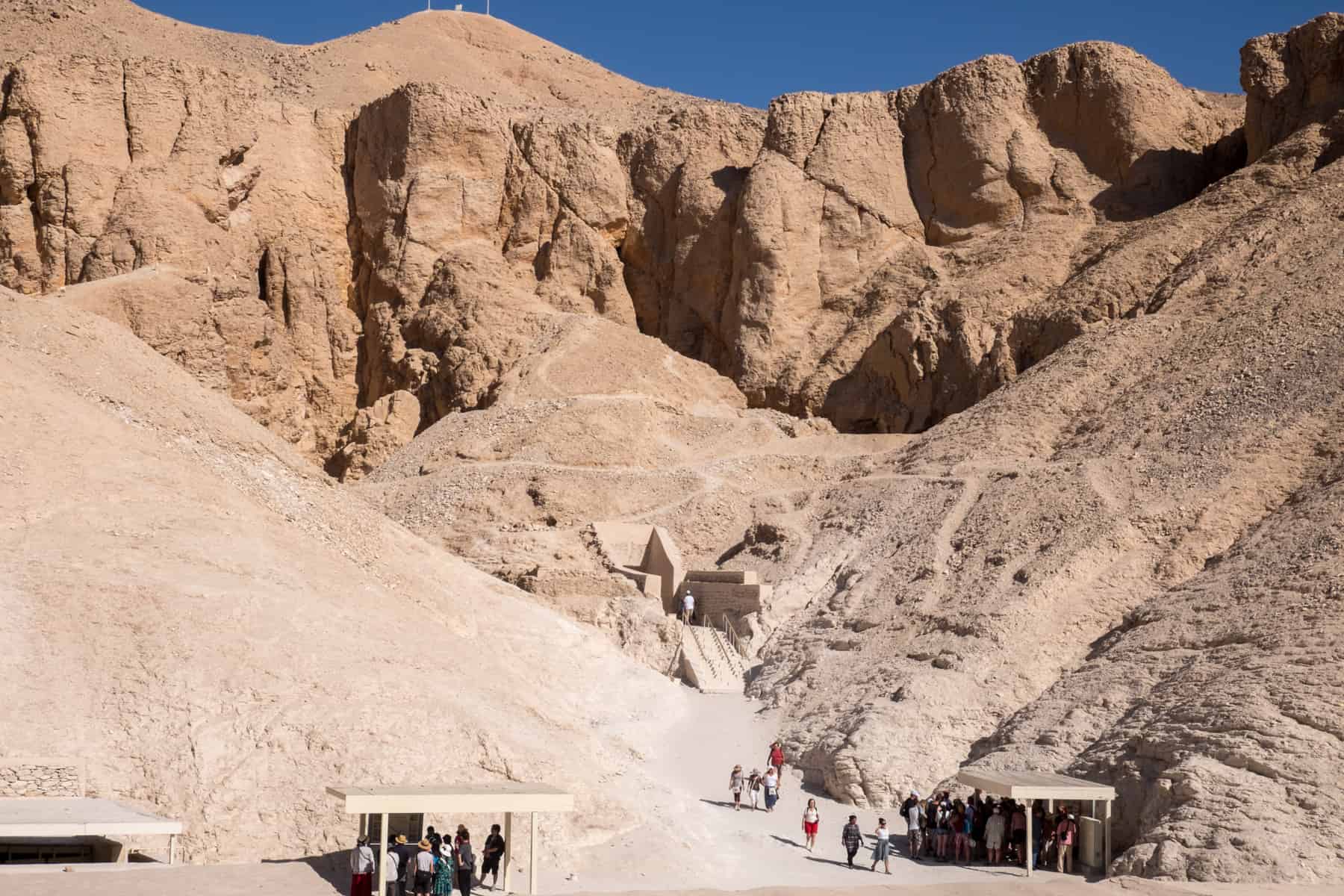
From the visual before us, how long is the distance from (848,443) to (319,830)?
3215cm

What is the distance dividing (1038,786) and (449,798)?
7.42 metres

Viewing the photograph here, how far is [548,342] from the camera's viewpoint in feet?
174

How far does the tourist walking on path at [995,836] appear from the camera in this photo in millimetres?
20328

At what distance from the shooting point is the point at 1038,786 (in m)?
19.5

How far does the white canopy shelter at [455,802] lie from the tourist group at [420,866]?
5.6 inches

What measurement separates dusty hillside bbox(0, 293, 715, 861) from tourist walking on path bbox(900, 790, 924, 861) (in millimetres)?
3545

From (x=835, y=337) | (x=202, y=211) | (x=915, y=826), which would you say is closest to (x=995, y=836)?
(x=915, y=826)

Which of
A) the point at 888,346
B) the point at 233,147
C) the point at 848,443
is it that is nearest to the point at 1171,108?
the point at 888,346

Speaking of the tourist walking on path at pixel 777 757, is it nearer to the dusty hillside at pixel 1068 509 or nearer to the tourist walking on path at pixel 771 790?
the dusty hillside at pixel 1068 509

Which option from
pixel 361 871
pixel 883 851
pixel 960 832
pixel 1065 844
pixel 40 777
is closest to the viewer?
pixel 361 871

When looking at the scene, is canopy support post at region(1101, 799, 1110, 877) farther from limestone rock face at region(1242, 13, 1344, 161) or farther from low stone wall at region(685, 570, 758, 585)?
limestone rock face at region(1242, 13, 1344, 161)

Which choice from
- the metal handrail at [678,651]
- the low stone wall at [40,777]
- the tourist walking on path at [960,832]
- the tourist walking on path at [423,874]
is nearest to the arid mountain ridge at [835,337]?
the metal handrail at [678,651]

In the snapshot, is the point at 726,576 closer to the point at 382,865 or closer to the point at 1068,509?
the point at 1068,509

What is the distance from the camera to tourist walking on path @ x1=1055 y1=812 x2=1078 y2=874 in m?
19.9
